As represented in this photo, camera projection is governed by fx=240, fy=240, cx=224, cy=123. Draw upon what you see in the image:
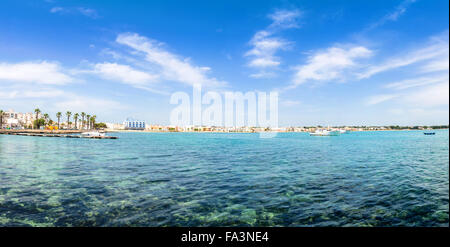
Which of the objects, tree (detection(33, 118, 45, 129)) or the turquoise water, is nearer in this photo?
the turquoise water

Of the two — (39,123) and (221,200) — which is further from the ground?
(39,123)

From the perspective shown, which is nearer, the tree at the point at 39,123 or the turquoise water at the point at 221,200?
the turquoise water at the point at 221,200

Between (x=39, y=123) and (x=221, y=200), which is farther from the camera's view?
(x=39, y=123)

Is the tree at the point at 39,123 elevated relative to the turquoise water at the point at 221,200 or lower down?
elevated

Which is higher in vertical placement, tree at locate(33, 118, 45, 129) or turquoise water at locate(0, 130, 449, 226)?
tree at locate(33, 118, 45, 129)
